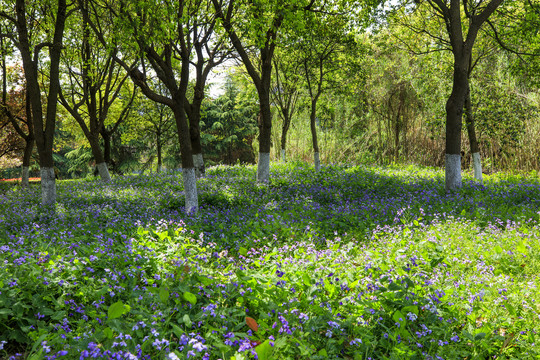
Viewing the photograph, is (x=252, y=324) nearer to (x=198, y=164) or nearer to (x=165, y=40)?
(x=165, y=40)

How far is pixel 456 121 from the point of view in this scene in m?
9.44

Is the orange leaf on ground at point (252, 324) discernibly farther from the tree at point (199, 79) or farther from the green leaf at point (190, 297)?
the tree at point (199, 79)

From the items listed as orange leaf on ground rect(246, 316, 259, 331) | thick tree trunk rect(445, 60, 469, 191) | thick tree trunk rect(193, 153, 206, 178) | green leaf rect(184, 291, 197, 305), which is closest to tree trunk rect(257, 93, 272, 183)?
thick tree trunk rect(193, 153, 206, 178)

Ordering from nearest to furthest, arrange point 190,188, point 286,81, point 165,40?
1. point 165,40
2. point 190,188
3. point 286,81

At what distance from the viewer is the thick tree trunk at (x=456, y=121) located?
30.6 feet

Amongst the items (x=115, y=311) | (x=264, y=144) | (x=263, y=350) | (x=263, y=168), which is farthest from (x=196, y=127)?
(x=263, y=350)

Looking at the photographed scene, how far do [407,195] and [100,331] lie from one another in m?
7.83

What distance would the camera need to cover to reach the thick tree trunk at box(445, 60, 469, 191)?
932cm

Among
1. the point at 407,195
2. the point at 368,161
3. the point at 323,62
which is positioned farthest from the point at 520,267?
the point at 368,161

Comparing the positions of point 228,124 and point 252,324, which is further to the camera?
point 228,124

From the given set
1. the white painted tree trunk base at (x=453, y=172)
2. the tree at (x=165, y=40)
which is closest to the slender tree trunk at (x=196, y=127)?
the tree at (x=165, y=40)

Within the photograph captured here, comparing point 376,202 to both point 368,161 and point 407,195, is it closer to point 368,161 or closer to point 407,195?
point 407,195

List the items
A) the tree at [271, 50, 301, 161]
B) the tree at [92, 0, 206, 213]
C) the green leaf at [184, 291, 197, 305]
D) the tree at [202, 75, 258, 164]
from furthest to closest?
the tree at [202, 75, 258, 164] < the tree at [271, 50, 301, 161] < the tree at [92, 0, 206, 213] < the green leaf at [184, 291, 197, 305]

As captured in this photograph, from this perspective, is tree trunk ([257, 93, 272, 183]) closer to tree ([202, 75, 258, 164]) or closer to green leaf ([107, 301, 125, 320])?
green leaf ([107, 301, 125, 320])
